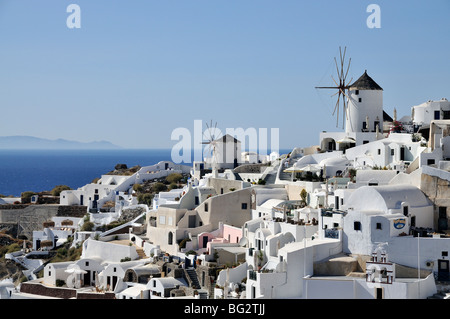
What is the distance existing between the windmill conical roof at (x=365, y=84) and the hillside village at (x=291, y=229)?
59mm

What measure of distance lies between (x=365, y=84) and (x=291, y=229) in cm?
1324

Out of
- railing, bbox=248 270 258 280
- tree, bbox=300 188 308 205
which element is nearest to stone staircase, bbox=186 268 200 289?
railing, bbox=248 270 258 280

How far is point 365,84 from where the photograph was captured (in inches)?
1609

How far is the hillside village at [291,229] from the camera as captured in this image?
89.7ft

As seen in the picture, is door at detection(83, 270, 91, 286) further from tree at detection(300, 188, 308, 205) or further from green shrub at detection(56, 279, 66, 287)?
tree at detection(300, 188, 308, 205)

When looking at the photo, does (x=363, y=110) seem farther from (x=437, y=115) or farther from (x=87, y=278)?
(x=87, y=278)

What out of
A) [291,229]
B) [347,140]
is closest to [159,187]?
[347,140]

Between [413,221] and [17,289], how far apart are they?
51.5 ft

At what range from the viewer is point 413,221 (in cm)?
2902

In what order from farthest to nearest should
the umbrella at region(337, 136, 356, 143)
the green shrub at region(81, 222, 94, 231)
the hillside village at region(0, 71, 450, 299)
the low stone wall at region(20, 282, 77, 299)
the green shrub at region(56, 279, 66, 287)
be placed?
the green shrub at region(81, 222, 94, 231) → the umbrella at region(337, 136, 356, 143) → the green shrub at region(56, 279, 66, 287) → the low stone wall at region(20, 282, 77, 299) → the hillside village at region(0, 71, 450, 299)

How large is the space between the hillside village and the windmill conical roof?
0.06m

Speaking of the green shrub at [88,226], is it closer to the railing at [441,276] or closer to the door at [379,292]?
the door at [379,292]

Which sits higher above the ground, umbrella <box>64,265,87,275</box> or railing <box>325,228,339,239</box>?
railing <box>325,228,339,239</box>

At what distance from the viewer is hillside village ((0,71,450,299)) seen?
1076 inches
